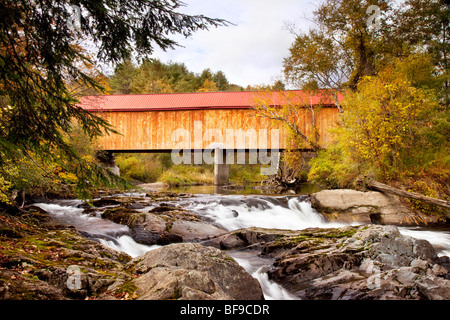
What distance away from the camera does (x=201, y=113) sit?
17.8m

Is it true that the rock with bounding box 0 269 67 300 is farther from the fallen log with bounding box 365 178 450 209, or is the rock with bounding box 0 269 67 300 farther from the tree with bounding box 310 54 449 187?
the tree with bounding box 310 54 449 187

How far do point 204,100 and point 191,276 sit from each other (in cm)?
1633

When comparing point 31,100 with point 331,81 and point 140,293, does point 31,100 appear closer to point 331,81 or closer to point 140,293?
point 140,293

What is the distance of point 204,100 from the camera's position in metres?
18.2

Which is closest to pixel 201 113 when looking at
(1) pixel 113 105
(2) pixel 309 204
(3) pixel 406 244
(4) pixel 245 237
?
(1) pixel 113 105

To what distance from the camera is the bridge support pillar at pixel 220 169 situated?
19.6 metres

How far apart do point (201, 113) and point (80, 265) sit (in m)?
15.1

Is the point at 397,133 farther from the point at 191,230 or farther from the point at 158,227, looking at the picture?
the point at 158,227

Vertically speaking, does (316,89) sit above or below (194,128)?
above

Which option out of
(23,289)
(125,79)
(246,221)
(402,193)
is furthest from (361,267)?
(125,79)

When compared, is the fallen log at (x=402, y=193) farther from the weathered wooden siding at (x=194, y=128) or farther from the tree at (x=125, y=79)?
the tree at (x=125, y=79)

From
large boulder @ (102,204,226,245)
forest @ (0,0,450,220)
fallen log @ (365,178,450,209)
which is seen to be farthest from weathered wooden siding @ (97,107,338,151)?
large boulder @ (102,204,226,245)

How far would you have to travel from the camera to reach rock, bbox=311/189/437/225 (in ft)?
29.2

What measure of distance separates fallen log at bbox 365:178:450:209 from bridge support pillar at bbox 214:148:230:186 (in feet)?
35.5
